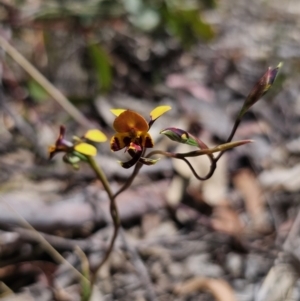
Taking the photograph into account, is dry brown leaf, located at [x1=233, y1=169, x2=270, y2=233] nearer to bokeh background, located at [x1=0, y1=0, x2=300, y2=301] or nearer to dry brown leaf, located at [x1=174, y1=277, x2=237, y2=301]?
bokeh background, located at [x1=0, y1=0, x2=300, y2=301]

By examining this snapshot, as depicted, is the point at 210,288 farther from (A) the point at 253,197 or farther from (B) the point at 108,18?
(B) the point at 108,18

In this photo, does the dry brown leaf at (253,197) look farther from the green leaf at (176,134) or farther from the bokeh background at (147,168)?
the green leaf at (176,134)

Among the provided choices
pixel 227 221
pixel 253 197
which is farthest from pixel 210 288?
pixel 253 197

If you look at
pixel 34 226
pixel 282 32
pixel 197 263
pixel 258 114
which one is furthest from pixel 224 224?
pixel 282 32

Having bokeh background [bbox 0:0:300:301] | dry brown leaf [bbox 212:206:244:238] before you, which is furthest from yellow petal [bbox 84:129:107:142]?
dry brown leaf [bbox 212:206:244:238]

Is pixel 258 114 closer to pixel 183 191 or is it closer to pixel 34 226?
pixel 183 191

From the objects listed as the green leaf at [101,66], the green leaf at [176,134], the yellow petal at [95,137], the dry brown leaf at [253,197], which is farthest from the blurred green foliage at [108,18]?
the green leaf at [176,134]
